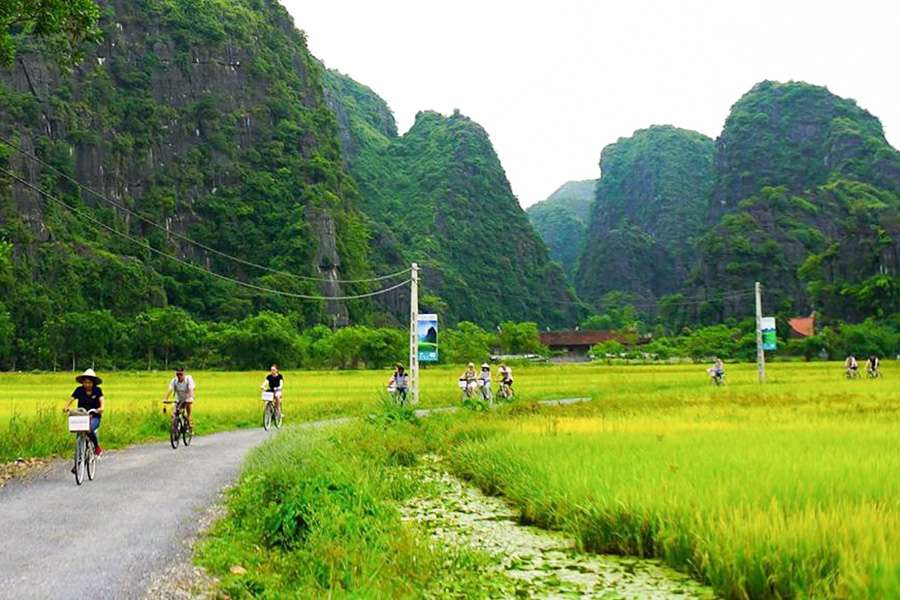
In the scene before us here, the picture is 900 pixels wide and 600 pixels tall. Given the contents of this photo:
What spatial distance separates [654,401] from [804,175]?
6586 inches

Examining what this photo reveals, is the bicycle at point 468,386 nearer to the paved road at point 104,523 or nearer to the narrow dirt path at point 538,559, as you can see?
the paved road at point 104,523

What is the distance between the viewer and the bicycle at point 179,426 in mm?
17359

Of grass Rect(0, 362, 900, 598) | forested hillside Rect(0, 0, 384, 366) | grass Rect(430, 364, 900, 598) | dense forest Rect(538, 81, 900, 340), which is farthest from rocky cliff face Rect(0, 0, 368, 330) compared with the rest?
grass Rect(430, 364, 900, 598)

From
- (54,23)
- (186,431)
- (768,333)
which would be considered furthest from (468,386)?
(768,333)

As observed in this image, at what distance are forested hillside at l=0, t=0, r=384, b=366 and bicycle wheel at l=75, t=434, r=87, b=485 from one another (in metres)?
84.9

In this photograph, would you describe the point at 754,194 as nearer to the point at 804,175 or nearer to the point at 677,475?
the point at 804,175

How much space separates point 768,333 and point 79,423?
141 feet

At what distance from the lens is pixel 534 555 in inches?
→ 298

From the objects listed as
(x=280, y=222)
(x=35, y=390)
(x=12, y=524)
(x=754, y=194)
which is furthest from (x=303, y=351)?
(x=754, y=194)

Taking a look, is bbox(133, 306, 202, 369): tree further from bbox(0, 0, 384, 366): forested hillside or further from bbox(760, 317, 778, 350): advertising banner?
bbox(760, 317, 778, 350): advertising banner

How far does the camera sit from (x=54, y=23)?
44.6ft

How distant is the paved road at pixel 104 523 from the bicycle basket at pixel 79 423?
0.84 metres

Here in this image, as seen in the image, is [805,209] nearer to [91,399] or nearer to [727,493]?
[91,399]

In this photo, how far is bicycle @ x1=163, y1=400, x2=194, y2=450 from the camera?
17359 mm
